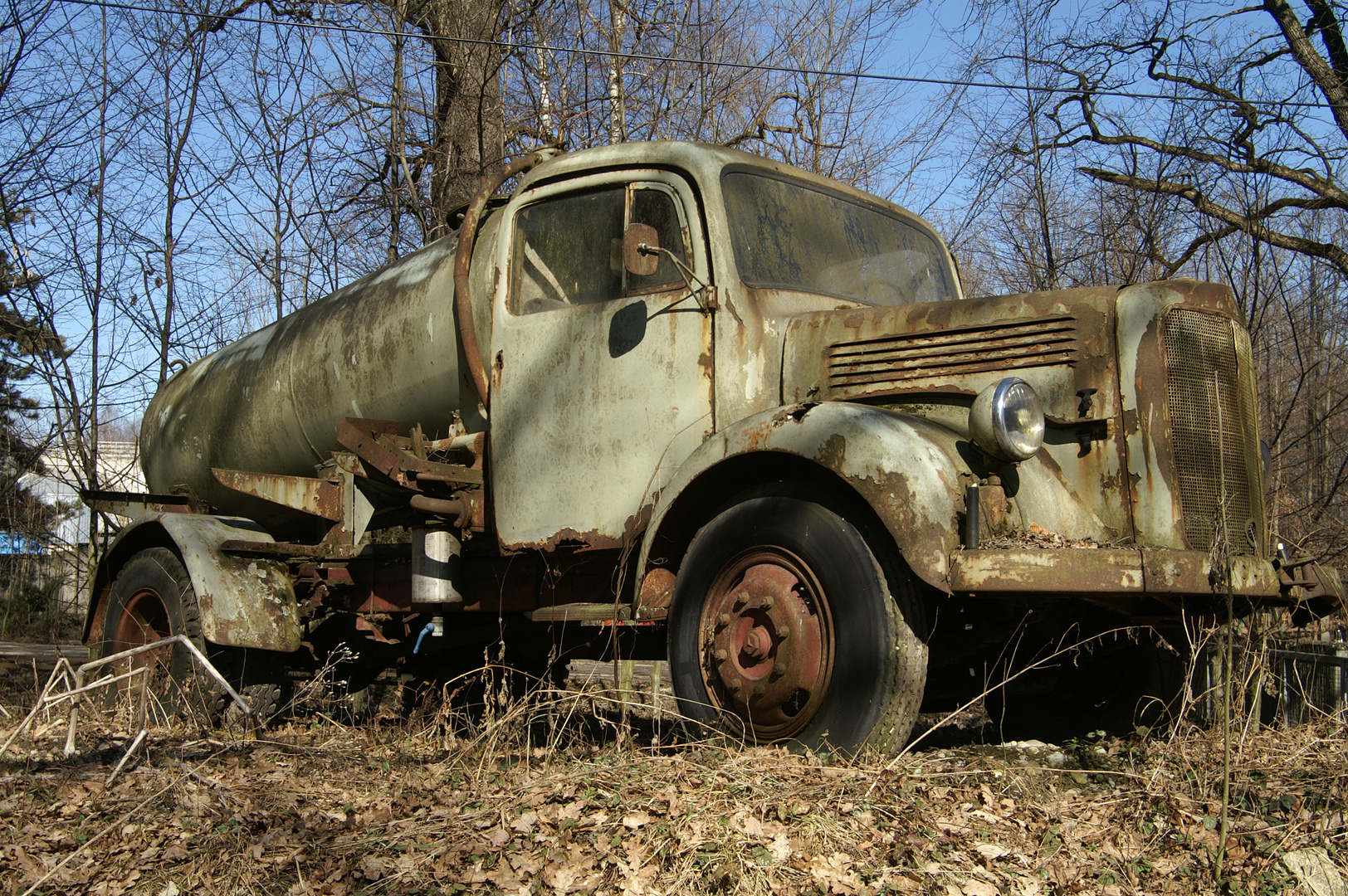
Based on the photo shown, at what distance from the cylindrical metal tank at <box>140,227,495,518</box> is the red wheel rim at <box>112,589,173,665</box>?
0.84 metres

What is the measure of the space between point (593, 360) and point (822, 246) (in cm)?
114

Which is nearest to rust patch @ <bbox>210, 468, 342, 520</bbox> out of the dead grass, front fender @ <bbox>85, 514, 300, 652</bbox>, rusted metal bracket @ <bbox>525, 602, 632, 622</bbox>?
front fender @ <bbox>85, 514, 300, 652</bbox>

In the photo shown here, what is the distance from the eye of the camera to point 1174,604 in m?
3.69

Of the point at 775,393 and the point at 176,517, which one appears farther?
the point at 176,517

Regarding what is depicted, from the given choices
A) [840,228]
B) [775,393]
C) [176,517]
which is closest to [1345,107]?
[840,228]

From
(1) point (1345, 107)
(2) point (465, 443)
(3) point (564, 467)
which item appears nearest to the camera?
(3) point (564, 467)

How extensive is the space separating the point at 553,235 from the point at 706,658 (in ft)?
7.02

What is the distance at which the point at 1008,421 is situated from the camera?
356 centimetres

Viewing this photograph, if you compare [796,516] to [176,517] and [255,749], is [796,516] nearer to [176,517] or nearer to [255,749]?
[255,749]

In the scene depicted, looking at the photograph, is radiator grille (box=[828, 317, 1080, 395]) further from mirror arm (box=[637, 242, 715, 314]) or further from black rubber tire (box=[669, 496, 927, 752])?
black rubber tire (box=[669, 496, 927, 752])

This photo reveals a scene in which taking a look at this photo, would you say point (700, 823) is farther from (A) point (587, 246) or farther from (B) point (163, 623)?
(B) point (163, 623)

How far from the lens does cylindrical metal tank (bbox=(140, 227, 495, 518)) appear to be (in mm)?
5504

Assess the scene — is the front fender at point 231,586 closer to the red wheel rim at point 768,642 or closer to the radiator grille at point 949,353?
the red wheel rim at point 768,642

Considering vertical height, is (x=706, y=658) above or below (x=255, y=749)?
above
